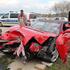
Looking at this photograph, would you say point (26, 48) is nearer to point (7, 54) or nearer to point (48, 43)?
point (48, 43)

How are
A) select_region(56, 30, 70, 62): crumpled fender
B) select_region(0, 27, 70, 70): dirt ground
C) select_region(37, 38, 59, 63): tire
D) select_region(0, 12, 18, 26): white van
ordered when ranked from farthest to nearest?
select_region(0, 12, 18, 26): white van
select_region(37, 38, 59, 63): tire
select_region(0, 27, 70, 70): dirt ground
select_region(56, 30, 70, 62): crumpled fender

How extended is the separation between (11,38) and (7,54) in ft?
3.99

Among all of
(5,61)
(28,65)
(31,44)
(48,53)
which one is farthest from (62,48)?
(5,61)

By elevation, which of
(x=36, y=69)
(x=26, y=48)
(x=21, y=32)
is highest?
(x=21, y=32)

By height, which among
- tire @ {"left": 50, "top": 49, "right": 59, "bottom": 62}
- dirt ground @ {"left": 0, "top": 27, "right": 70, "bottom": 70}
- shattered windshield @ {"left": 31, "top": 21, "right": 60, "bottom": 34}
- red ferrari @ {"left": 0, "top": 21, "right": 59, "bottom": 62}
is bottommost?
dirt ground @ {"left": 0, "top": 27, "right": 70, "bottom": 70}

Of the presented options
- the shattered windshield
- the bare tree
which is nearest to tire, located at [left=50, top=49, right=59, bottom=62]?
the shattered windshield

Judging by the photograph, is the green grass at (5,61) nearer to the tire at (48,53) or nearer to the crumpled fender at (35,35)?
the crumpled fender at (35,35)

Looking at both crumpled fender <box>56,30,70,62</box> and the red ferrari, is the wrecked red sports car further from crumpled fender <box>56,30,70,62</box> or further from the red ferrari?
crumpled fender <box>56,30,70,62</box>

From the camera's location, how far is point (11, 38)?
8680mm

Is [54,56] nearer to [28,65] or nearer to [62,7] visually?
[28,65]

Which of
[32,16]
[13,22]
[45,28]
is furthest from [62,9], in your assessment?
[45,28]

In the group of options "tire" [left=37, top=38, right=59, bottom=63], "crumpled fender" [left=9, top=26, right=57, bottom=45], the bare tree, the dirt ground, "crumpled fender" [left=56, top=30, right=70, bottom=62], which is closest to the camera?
"crumpled fender" [left=56, top=30, right=70, bottom=62]

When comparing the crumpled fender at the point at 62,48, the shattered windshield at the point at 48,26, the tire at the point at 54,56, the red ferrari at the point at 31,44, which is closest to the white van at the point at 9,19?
the shattered windshield at the point at 48,26

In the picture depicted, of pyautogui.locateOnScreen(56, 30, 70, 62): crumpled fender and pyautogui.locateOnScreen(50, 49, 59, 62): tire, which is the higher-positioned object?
pyautogui.locateOnScreen(56, 30, 70, 62): crumpled fender
